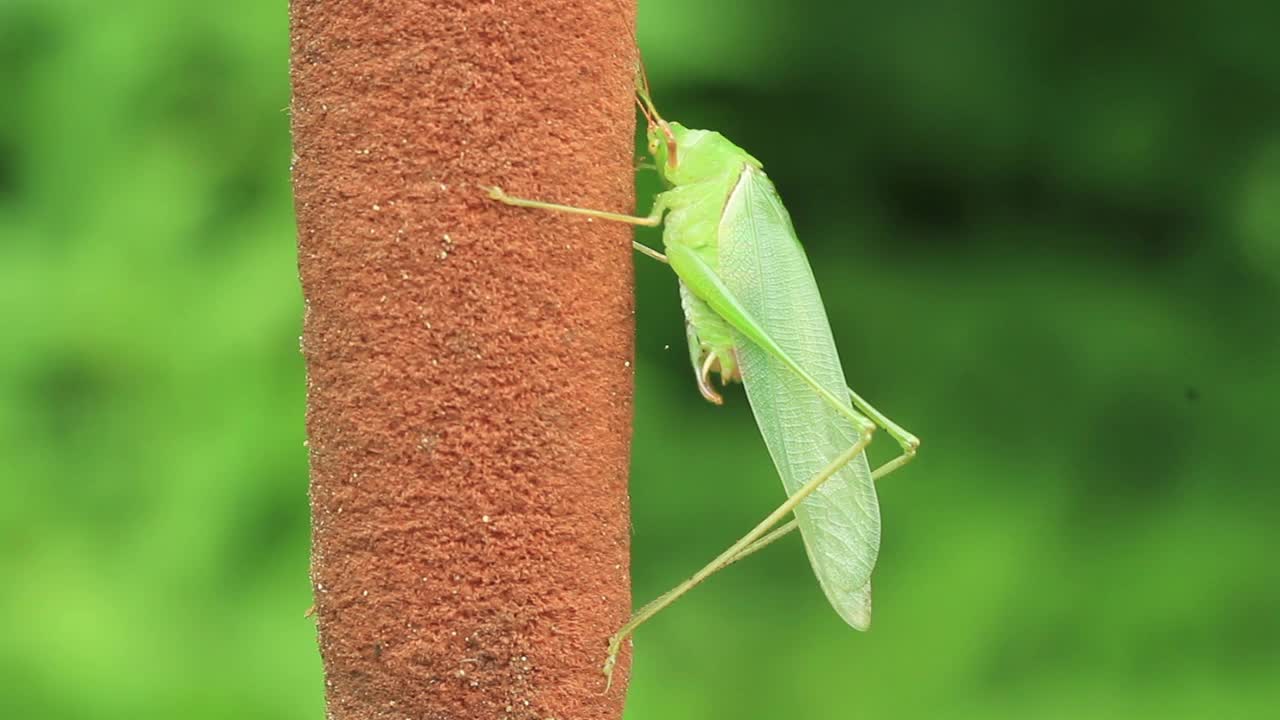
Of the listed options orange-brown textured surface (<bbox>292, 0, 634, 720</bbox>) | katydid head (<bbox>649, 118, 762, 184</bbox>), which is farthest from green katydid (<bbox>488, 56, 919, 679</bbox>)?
orange-brown textured surface (<bbox>292, 0, 634, 720</bbox>)

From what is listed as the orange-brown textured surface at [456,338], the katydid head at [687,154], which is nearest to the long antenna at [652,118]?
the katydid head at [687,154]

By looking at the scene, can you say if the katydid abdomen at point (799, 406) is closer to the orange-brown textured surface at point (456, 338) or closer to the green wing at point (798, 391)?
the green wing at point (798, 391)

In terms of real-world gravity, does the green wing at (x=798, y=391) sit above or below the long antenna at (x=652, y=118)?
below

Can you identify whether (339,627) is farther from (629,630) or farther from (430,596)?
(629,630)

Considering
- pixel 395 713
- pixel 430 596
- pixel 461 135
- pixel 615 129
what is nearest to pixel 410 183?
pixel 461 135

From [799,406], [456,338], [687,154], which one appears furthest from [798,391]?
[456,338]

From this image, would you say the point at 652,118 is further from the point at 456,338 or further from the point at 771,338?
the point at 456,338

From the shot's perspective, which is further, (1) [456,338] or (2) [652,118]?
(2) [652,118]
